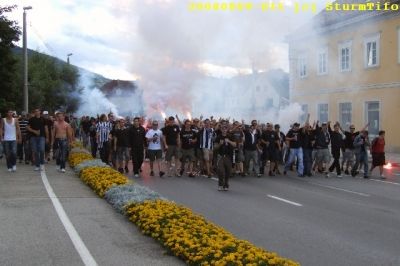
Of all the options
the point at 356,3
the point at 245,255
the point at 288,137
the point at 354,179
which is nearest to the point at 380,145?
the point at 354,179

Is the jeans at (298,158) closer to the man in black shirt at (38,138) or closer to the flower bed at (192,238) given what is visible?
the man in black shirt at (38,138)

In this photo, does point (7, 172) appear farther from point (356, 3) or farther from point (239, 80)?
point (356, 3)

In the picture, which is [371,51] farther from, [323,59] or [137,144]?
[137,144]

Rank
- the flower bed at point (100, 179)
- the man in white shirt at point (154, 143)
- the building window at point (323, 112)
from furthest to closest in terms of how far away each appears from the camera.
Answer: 1. the building window at point (323, 112)
2. the man in white shirt at point (154, 143)
3. the flower bed at point (100, 179)

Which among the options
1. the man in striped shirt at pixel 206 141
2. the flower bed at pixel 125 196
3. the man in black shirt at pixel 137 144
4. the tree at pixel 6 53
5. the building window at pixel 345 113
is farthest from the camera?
the building window at pixel 345 113

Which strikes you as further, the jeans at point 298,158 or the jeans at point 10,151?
the jeans at point 298,158

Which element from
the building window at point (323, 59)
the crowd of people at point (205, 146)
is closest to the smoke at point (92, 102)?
the building window at point (323, 59)

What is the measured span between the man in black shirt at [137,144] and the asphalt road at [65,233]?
469cm

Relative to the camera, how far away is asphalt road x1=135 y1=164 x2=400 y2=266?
7.18 metres

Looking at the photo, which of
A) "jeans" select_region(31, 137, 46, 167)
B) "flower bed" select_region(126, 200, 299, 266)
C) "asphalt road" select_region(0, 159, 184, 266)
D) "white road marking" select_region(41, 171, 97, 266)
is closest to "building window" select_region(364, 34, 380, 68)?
"jeans" select_region(31, 137, 46, 167)

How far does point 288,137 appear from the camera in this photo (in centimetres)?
1744

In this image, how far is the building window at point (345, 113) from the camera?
31.0 m

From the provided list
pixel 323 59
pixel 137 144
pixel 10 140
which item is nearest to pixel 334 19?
pixel 323 59

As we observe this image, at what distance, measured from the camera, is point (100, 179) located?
458 inches
